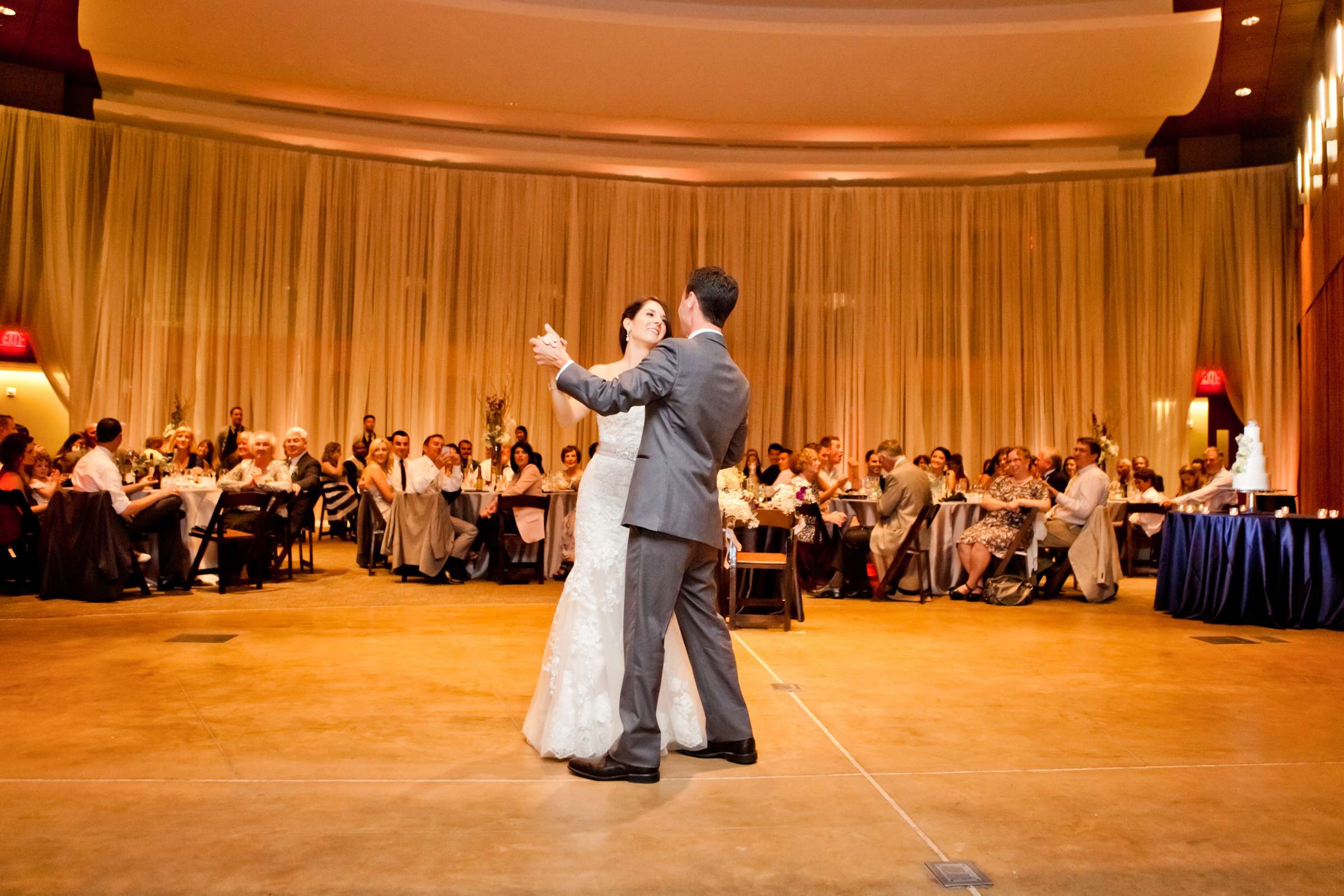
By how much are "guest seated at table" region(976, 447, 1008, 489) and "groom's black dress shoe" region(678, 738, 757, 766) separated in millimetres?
5743

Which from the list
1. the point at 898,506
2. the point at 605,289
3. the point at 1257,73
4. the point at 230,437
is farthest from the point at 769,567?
the point at 1257,73

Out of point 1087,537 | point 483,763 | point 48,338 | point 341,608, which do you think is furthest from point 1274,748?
point 48,338

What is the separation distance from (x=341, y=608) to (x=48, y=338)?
7.49 m

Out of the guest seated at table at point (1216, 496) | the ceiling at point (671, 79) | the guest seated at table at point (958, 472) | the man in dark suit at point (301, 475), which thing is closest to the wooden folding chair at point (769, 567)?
the guest seated at table at point (1216, 496)

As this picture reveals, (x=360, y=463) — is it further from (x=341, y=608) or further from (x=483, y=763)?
(x=483, y=763)

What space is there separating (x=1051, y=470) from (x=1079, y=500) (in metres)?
1.29

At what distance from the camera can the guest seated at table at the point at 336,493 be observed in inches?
465

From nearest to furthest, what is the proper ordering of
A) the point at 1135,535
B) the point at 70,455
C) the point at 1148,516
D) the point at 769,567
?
the point at 769,567 < the point at 70,455 < the point at 1148,516 < the point at 1135,535

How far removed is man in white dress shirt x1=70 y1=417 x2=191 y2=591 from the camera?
7.05 metres

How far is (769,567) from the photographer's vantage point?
6629 mm

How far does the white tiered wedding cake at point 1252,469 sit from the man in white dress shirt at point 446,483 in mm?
5706

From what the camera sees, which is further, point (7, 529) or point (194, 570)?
point (194, 570)

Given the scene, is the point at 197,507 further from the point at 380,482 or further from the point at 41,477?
the point at 380,482

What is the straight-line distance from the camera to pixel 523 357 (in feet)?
47.1
